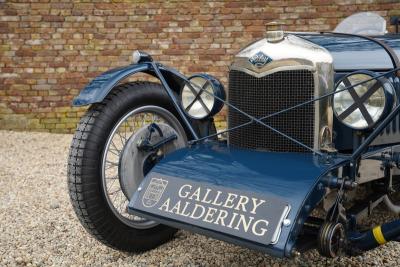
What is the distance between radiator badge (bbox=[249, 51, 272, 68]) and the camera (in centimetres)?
244

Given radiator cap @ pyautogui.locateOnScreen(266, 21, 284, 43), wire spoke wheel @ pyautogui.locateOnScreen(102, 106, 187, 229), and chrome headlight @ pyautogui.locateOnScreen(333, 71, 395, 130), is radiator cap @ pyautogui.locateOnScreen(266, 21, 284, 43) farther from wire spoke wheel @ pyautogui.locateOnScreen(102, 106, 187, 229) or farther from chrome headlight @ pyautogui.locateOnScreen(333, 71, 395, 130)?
wire spoke wheel @ pyautogui.locateOnScreen(102, 106, 187, 229)

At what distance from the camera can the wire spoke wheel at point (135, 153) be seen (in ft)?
8.84

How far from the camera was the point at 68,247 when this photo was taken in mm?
2971

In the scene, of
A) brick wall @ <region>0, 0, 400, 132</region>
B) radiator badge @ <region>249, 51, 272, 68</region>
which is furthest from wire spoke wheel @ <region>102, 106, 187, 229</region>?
brick wall @ <region>0, 0, 400, 132</region>

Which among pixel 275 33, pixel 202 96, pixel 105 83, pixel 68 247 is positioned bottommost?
pixel 68 247

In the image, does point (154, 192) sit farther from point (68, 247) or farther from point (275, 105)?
point (68, 247)

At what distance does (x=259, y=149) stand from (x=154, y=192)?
0.62 metres

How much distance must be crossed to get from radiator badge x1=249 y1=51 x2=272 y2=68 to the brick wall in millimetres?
3843

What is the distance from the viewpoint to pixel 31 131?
683 centimetres

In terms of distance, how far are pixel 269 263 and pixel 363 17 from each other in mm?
2182

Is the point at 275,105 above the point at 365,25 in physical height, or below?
below

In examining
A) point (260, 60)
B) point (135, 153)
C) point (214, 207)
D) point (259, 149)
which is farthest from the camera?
point (135, 153)

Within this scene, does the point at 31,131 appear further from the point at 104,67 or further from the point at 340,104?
the point at 340,104

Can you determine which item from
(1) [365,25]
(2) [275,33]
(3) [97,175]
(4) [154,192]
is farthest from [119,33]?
(4) [154,192]
